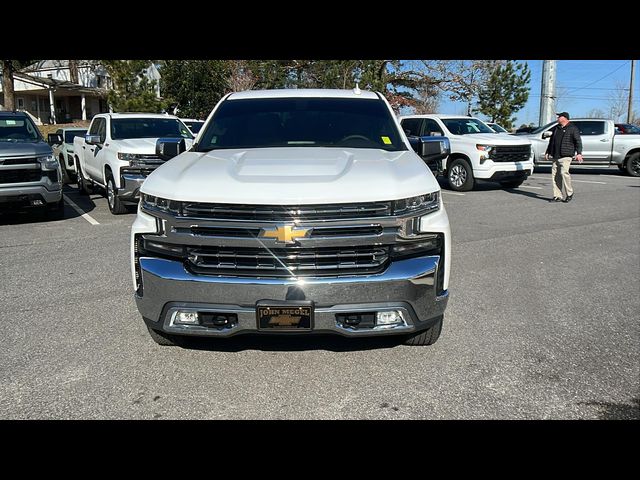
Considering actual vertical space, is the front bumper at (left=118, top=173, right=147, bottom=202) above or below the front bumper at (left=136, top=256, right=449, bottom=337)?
below

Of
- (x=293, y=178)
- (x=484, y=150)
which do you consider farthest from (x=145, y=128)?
(x=293, y=178)

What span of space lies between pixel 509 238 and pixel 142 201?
6.14 metres

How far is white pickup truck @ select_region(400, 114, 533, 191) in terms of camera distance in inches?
536

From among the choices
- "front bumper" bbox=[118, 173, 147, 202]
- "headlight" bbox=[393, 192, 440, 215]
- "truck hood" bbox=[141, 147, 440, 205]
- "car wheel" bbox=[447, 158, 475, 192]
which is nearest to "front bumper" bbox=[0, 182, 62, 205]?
"front bumper" bbox=[118, 173, 147, 202]

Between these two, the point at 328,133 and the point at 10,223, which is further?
the point at 10,223

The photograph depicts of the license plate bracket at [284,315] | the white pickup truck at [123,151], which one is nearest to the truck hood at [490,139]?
the white pickup truck at [123,151]

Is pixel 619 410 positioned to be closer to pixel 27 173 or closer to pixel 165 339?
pixel 165 339

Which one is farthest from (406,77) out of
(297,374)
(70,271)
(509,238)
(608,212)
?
(297,374)

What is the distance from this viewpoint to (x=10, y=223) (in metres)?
9.62

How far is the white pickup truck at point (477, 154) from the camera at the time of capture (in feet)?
44.7

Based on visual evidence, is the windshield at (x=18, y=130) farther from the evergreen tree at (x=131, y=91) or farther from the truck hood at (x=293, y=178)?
the evergreen tree at (x=131, y=91)

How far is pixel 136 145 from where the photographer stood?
33.3 feet

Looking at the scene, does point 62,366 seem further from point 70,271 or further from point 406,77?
point 406,77

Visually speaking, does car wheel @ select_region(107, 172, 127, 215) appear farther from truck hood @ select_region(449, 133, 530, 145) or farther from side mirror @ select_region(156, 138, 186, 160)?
truck hood @ select_region(449, 133, 530, 145)
